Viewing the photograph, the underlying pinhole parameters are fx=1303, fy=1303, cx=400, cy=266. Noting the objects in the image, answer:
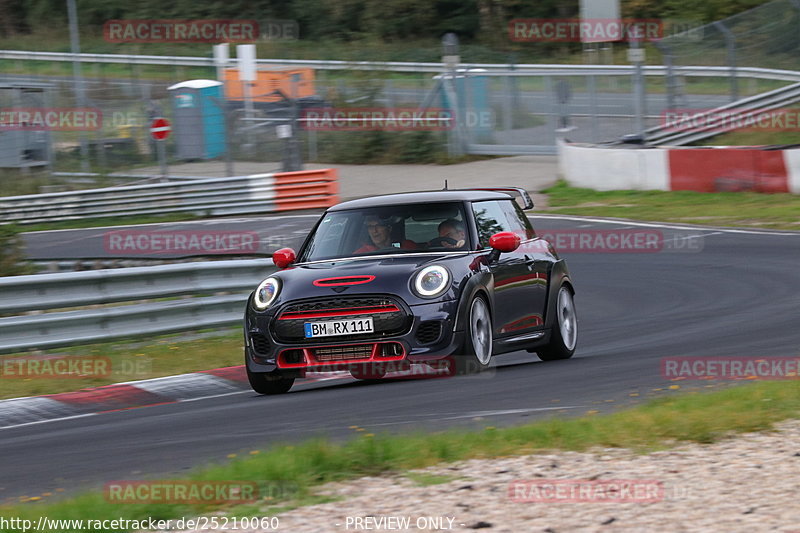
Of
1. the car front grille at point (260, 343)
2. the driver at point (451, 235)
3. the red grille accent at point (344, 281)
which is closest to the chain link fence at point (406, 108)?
the driver at point (451, 235)

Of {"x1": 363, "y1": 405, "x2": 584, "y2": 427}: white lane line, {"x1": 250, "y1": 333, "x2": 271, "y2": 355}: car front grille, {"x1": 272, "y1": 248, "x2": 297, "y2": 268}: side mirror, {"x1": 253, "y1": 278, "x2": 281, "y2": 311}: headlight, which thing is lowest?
{"x1": 363, "y1": 405, "x2": 584, "y2": 427}: white lane line

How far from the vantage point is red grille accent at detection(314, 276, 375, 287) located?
29.1 feet

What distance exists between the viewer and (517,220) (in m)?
10.8

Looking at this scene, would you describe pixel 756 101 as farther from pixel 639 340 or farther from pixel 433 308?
pixel 433 308

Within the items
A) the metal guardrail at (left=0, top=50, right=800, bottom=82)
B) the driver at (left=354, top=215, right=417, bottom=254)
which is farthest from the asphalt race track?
the metal guardrail at (left=0, top=50, right=800, bottom=82)

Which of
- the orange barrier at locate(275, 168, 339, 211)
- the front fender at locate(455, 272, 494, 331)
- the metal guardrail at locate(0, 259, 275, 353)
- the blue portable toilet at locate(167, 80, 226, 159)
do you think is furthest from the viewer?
the blue portable toilet at locate(167, 80, 226, 159)

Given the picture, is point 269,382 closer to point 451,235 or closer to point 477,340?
point 477,340

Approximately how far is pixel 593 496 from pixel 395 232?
15.5 feet

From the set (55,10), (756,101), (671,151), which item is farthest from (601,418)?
(55,10)

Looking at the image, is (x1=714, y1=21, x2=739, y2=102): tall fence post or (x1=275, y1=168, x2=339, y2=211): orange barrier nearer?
(x1=275, y1=168, x2=339, y2=211): orange barrier

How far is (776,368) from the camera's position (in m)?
8.88

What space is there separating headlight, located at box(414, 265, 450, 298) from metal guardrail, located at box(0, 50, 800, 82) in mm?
19924

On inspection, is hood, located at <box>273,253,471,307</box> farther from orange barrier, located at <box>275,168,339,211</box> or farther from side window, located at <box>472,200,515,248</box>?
orange barrier, located at <box>275,168,339,211</box>

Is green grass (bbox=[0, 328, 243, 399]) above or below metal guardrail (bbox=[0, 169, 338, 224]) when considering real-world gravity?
below
